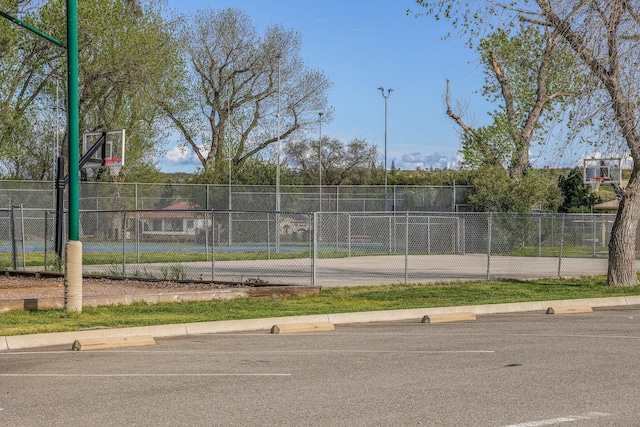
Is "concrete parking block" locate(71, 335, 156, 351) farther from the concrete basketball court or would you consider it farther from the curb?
the concrete basketball court

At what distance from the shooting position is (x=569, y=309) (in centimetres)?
1805

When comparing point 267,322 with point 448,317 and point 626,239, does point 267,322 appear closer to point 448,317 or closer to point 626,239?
point 448,317

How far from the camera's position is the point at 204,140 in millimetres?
62219

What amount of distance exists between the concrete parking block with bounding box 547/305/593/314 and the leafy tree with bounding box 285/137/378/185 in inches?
2972

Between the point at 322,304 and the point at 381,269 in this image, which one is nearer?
the point at 322,304

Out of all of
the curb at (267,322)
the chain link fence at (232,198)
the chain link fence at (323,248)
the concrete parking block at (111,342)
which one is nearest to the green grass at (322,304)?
the curb at (267,322)

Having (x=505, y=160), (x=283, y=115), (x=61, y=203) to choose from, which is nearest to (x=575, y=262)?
(x=505, y=160)

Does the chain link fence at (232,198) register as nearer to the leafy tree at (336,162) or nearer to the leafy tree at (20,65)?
the leafy tree at (20,65)

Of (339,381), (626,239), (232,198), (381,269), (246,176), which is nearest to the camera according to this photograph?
(339,381)

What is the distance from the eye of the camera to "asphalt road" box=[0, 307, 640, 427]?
25.2 feet

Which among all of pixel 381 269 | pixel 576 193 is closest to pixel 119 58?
pixel 381 269

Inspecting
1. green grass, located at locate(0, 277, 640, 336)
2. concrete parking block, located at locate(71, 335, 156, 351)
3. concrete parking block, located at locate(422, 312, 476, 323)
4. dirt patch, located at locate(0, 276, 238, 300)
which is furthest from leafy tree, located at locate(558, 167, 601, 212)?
concrete parking block, located at locate(71, 335, 156, 351)

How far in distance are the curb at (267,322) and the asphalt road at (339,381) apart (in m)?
0.57

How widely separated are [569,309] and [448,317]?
3.06 metres
